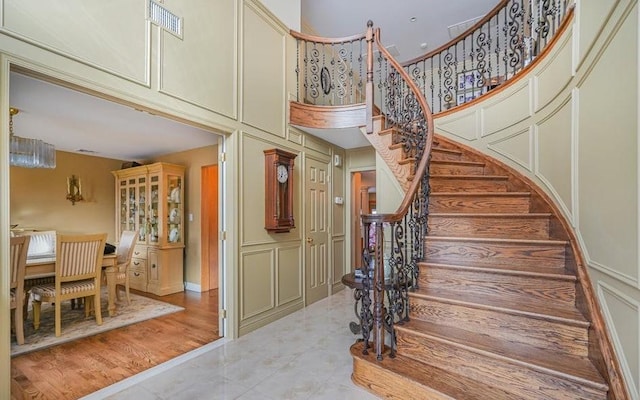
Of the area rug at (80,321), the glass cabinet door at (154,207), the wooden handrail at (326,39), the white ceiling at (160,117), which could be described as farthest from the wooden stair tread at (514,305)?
the glass cabinet door at (154,207)

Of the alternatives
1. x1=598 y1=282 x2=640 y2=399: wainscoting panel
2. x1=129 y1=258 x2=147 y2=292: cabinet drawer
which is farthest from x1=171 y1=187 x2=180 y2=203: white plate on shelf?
x1=598 y1=282 x2=640 y2=399: wainscoting panel

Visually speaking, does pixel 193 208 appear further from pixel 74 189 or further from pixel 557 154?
pixel 557 154

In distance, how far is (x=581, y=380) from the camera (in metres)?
1.53

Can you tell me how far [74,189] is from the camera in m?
5.70

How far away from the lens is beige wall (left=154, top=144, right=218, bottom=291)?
208 inches

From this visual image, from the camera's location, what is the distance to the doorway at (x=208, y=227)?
5309 mm

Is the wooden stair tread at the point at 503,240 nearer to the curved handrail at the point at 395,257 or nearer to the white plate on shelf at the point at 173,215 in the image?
the curved handrail at the point at 395,257

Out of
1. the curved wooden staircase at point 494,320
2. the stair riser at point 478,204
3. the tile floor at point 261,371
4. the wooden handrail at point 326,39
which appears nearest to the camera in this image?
the curved wooden staircase at point 494,320

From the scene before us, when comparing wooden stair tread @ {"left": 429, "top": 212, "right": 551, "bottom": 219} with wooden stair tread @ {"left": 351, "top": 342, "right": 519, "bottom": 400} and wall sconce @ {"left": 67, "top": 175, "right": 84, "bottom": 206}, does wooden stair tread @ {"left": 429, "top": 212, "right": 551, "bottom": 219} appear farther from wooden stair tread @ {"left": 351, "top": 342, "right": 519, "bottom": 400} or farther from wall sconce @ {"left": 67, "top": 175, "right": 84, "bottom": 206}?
wall sconce @ {"left": 67, "top": 175, "right": 84, "bottom": 206}

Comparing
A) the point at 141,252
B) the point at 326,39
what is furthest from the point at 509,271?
the point at 141,252

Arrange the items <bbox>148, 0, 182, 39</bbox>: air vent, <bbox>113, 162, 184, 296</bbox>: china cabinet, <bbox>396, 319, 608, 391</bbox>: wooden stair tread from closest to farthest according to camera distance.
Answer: <bbox>396, 319, 608, 391</bbox>: wooden stair tread → <bbox>148, 0, 182, 39</bbox>: air vent → <bbox>113, 162, 184, 296</bbox>: china cabinet

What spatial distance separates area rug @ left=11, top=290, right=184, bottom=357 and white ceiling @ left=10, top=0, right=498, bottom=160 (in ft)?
7.74

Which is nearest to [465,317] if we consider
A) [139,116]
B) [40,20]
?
[40,20]

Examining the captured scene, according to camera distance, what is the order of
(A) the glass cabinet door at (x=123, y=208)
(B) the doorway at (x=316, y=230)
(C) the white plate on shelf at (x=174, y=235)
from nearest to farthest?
(B) the doorway at (x=316, y=230)
(C) the white plate on shelf at (x=174, y=235)
(A) the glass cabinet door at (x=123, y=208)
